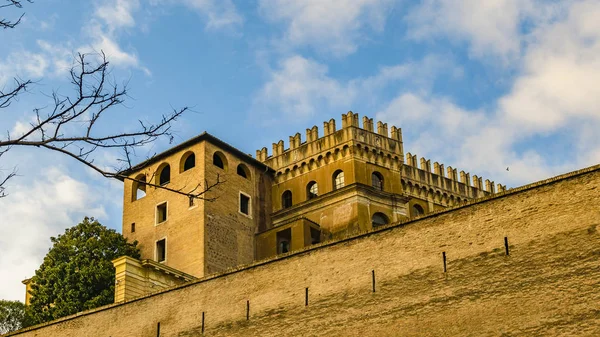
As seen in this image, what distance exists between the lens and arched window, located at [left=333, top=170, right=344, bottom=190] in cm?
4241

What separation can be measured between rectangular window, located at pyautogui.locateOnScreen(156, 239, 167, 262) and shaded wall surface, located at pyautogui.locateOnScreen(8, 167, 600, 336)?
16515mm

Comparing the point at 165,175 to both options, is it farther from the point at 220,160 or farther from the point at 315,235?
the point at 315,235

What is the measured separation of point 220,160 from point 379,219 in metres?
7.86

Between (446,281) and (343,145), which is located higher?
(343,145)

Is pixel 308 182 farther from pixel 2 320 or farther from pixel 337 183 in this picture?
pixel 2 320

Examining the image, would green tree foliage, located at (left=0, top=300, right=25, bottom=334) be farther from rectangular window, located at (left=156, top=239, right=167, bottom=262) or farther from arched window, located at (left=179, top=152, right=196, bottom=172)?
arched window, located at (left=179, top=152, right=196, bottom=172)

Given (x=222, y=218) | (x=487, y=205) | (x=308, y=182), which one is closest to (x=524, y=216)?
(x=487, y=205)

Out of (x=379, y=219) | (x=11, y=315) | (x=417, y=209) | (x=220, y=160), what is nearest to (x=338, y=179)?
(x=379, y=219)

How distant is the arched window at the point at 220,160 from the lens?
135 ft

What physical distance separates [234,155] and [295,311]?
21.7 meters

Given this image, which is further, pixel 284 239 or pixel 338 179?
pixel 338 179

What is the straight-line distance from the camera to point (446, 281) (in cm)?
1884

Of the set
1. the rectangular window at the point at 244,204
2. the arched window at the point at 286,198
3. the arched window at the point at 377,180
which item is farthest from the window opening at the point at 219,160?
the arched window at the point at 377,180

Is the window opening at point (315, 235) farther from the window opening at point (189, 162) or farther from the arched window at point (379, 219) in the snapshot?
the window opening at point (189, 162)
